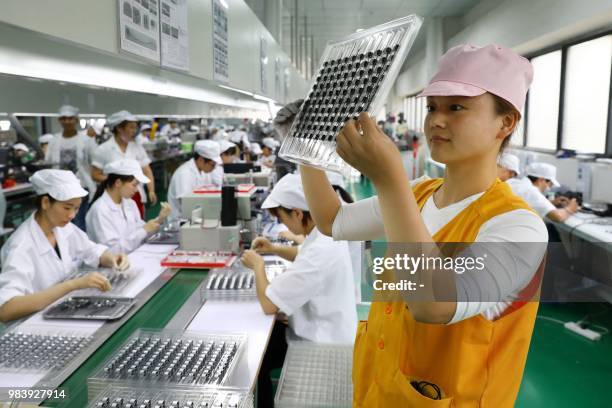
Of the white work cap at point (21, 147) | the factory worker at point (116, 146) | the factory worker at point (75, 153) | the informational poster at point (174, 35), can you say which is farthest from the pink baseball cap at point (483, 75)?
the white work cap at point (21, 147)

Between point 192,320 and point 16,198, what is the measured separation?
15.1 ft

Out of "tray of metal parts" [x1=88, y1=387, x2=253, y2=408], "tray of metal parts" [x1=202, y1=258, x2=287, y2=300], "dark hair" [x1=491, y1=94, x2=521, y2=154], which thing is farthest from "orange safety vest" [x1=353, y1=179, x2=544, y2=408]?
"tray of metal parts" [x1=202, y1=258, x2=287, y2=300]

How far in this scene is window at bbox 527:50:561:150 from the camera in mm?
6109

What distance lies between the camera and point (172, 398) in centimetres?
128

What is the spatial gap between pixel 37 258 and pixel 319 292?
142cm

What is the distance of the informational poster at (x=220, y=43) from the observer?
Answer: 244 centimetres

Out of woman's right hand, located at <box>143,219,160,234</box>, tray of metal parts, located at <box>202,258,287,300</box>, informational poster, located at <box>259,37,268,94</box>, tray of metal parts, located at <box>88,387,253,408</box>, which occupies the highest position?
informational poster, located at <box>259,37,268,94</box>

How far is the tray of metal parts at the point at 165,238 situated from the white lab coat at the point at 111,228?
0.12 metres

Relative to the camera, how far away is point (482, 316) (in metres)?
0.86

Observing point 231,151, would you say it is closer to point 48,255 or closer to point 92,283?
point 48,255

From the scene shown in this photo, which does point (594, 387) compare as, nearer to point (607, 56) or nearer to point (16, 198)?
point (607, 56)

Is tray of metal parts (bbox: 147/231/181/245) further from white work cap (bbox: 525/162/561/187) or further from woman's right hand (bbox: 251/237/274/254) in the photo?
white work cap (bbox: 525/162/561/187)

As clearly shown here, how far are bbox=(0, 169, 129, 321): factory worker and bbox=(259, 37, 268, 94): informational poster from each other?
199cm

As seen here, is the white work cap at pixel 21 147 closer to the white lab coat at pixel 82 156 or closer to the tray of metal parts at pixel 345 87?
the white lab coat at pixel 82 156
